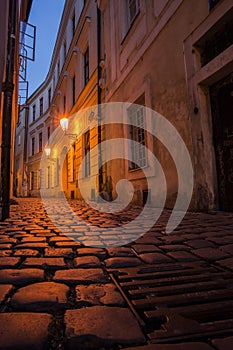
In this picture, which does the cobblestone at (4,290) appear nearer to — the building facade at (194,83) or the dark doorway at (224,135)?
the building facade at (194,83)

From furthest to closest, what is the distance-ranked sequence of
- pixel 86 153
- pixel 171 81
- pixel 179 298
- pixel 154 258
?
pixel 86 153 → pixel 171 81 → pixel 154 258 → pixel 179 298

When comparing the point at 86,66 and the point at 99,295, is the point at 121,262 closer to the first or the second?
the point at 99,295

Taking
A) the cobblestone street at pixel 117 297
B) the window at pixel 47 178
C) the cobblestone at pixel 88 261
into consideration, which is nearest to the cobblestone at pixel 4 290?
the cobblestone street at pixel 117 297

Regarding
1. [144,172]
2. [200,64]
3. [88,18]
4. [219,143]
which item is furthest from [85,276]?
[88,18]

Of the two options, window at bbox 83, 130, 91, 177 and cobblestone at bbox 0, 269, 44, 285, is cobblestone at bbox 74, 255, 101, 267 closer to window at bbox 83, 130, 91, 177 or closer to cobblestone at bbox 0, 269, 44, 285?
cobblestone at bbox 0, 269, 44, 285

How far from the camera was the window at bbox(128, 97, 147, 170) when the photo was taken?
22.2 feet

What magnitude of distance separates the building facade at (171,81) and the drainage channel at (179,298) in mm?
3050

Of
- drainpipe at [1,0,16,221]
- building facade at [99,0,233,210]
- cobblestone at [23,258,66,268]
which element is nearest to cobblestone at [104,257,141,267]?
cobblestone at [23,258,66,268]

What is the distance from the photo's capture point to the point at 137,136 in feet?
23.3

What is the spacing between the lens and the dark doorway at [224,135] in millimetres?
4148

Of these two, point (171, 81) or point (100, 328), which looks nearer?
point (100, 328)

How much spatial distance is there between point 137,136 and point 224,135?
313 cm

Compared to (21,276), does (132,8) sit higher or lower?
higher

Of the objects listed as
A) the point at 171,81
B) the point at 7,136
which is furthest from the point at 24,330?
the point at 171,81
